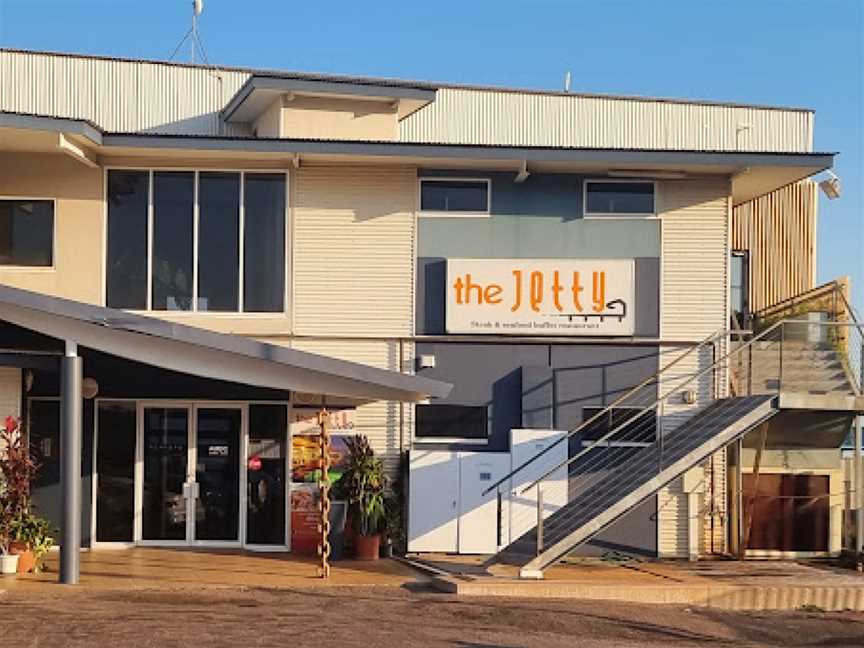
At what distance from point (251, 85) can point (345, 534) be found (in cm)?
753

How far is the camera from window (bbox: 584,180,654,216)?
2177cm

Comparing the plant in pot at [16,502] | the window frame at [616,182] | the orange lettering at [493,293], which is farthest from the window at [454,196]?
the plant in pot at [16,502]

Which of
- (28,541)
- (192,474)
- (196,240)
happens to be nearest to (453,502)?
(192,474)

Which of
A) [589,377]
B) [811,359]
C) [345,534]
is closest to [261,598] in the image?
[345,534]

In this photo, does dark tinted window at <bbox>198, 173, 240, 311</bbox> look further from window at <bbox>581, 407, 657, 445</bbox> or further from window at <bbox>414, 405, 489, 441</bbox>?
window at <bbox>581, 407, 657, 445</bbox>

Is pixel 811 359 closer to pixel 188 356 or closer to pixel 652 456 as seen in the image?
pixel 652 456

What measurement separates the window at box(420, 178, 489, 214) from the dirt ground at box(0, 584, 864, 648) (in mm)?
6920

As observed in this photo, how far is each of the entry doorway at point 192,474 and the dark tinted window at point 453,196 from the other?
157 inches

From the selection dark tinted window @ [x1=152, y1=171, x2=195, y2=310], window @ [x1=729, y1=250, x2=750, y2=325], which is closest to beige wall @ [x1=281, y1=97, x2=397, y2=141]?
dark tinted window @ [x1=152, y1=171, x2=195, y2=310]

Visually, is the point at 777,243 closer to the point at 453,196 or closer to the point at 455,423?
the point at 453,196

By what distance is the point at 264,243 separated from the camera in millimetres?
21188

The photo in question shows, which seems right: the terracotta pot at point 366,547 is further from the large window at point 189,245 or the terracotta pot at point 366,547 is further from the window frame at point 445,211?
the window frame at point 445,211

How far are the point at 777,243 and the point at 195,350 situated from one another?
658 inches

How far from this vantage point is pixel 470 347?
21.4 m
